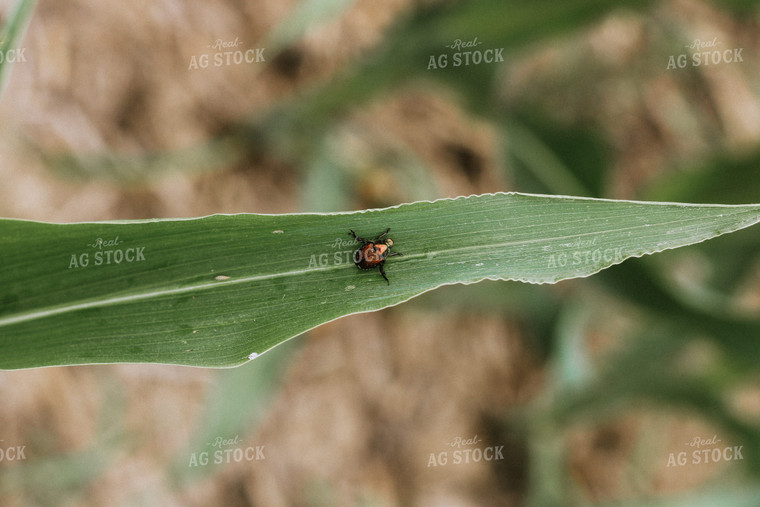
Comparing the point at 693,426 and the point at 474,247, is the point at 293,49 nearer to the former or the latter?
the point at 474,247

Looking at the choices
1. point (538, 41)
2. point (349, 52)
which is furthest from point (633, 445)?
point (349, 52)

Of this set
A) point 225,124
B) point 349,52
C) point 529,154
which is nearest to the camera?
point 529,154

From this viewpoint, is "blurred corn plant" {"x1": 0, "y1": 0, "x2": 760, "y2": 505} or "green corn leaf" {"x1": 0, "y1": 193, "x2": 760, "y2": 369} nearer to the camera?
"green corn leaf" {"x1": 0, "y1": 193, "x2": 760, "y2": 369}

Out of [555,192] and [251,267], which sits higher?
[555,192]

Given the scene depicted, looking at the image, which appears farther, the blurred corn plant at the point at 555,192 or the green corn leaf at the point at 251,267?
the blurred corn plant at the point at 555,192
